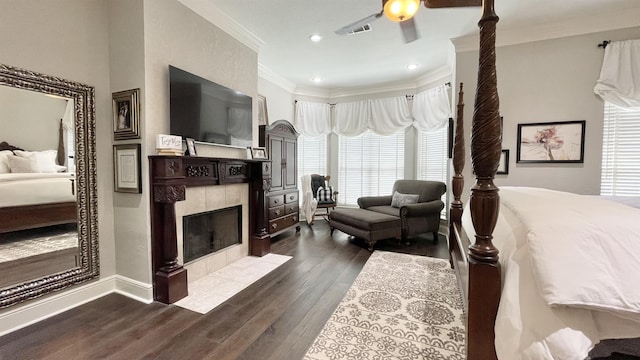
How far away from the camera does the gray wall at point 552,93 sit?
312 cm

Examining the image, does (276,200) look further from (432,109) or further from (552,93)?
(552,93)

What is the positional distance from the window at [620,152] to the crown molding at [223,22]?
4.30 meters

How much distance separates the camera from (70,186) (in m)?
2.23

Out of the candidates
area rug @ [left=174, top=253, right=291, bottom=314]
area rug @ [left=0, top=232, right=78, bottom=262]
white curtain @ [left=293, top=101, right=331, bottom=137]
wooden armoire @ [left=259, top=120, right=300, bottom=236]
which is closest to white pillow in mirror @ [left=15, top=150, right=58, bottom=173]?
area rug @ [left=0, top=232, right=78, bottom=262]

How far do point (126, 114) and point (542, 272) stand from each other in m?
3.01

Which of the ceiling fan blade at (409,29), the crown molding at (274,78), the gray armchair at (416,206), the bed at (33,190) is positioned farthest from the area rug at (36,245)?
the gray armchair at (416,206)

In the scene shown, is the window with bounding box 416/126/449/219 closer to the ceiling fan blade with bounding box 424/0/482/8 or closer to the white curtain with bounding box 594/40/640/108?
the white curtain with bounding box 594/40/640/108

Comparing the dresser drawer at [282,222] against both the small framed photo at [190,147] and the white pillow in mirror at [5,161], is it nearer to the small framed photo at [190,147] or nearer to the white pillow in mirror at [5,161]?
the small framed photo at [190,147]

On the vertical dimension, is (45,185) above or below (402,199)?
above

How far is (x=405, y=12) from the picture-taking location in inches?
76.7

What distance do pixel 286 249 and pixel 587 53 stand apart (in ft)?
14.4

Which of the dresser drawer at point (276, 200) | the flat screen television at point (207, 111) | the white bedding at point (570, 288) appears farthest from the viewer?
the dresser drawer at point (276, 200)

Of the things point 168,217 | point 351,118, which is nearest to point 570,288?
point 168,217

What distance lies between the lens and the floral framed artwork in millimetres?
3184
